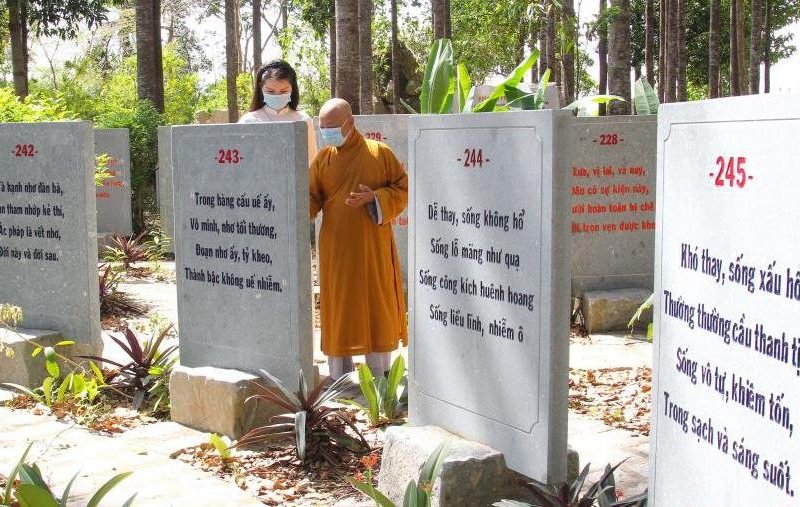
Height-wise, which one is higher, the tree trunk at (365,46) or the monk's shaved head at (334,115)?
the tree trunk at (365,46)

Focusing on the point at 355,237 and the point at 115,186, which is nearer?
the point at 355,237

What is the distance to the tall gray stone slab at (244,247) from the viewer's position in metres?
5.55

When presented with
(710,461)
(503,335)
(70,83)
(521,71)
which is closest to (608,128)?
(521,71)

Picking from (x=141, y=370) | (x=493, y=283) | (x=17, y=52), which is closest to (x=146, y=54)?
(x=17, y=52)

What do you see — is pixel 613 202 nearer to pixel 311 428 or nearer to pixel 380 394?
pixel 380 394

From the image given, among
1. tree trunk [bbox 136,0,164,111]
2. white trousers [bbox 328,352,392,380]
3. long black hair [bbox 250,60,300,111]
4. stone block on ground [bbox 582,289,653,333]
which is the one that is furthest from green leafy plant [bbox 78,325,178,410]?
tree trunk [bbox 136,0,164,111]

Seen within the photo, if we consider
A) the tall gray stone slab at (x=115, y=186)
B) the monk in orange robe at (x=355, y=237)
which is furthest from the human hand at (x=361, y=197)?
the tall gray stone slab at (x=115, y=186)

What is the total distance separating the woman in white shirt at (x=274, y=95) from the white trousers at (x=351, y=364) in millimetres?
1492

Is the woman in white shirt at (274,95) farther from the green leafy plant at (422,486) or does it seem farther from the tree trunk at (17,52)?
the tree trunk at (17,52)

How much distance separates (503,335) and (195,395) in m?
2.30

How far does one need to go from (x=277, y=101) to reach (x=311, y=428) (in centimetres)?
277

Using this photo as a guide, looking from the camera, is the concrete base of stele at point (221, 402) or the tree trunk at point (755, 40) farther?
the tree trunk at point (755, 40)

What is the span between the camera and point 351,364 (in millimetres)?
6695

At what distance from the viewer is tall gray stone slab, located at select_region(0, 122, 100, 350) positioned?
22.1 ft
